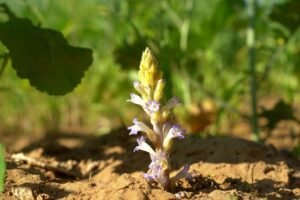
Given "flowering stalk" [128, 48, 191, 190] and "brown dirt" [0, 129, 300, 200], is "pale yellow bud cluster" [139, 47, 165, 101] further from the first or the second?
"brown dirt" [0, 129, 300, 200]

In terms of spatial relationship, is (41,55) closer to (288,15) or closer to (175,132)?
(175,132)

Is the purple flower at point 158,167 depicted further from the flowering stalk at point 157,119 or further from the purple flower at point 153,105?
the purple flower at point 153,105

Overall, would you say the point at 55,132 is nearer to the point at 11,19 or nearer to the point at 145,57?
the point at 11,19

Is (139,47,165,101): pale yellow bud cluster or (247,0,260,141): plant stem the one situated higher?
(247,0,260,141): plant stem

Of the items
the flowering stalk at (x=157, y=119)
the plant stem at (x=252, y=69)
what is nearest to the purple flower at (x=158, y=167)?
the flowering stalk at (x=157, y=119)

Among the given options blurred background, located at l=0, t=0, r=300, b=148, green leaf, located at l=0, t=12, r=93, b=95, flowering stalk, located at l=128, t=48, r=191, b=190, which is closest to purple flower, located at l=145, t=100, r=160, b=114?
flowering stalk, located at l=128, t=48, r=191, b=190

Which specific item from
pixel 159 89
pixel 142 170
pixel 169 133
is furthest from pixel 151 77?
pixel 142 170

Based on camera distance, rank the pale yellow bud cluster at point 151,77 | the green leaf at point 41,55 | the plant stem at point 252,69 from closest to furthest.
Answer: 1. the pale yellow bud cluster at point 151,77
2. the green leaf at point 41,55
3. the plant stem at point 252,69
